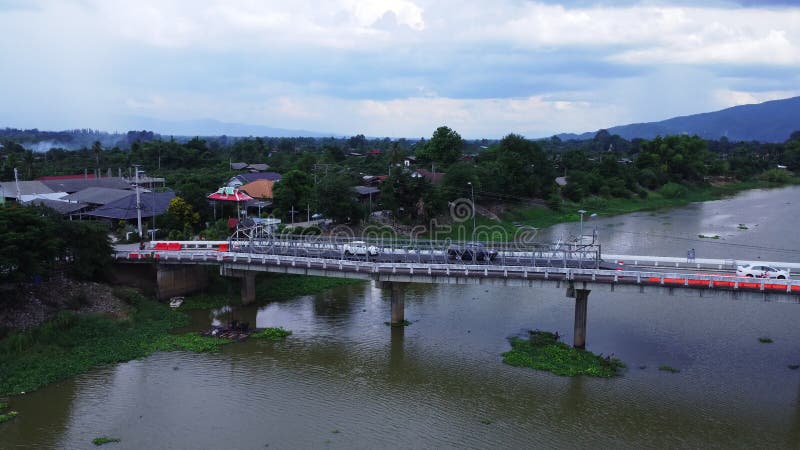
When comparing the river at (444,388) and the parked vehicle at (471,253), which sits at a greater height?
the parked vehicle at (471,253)

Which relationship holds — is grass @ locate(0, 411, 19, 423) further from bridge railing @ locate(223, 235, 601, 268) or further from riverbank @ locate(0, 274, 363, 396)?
bridge railing @ locate(223, 235, 601, 268)

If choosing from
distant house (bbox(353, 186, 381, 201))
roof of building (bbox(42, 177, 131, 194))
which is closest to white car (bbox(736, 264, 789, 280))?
distant house (bbox(353, 186, 381, 201))

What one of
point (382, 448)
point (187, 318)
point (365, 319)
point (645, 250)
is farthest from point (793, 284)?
point (187, 318)

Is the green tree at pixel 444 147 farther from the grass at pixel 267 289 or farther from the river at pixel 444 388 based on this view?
the river at pixel 444 388

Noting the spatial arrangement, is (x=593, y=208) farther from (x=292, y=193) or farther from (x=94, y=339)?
(x=94, y=339)

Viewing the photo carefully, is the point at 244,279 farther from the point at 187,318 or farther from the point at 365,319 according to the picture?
the point at 365,319

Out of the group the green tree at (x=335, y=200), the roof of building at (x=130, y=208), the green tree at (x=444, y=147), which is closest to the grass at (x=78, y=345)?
the roof of building at (x=130, y=208)

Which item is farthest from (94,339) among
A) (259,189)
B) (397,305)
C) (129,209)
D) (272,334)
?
(259,189)
